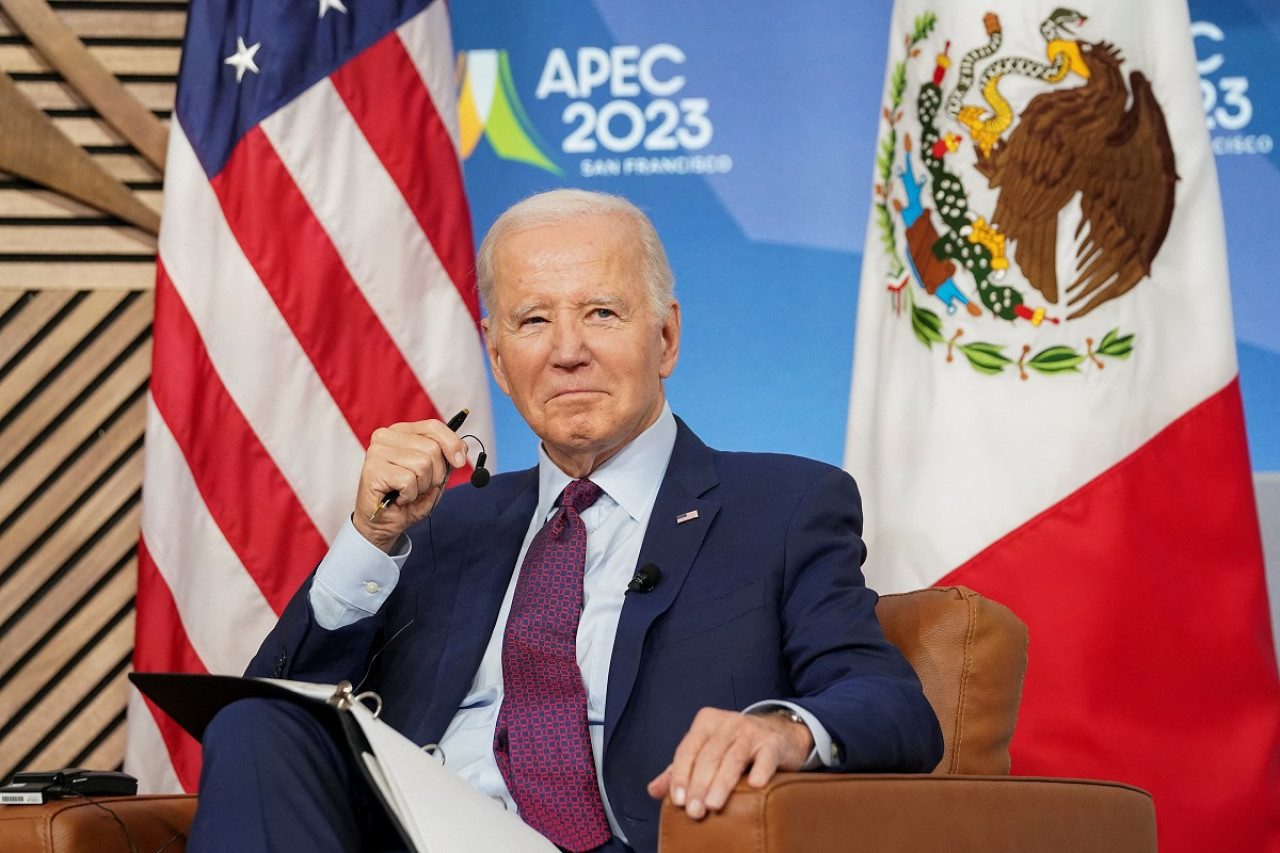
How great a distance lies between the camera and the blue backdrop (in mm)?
3699

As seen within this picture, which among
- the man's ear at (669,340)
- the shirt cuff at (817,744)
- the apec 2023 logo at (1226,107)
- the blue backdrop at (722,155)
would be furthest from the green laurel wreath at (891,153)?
the shirt cuff at (817,744)

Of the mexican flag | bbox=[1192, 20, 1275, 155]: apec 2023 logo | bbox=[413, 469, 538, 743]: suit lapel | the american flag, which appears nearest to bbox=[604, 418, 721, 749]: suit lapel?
bbox=[413, 469, 538, 743]: suit lapel

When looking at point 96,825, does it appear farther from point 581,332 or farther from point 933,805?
point 933,805

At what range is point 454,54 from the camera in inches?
146

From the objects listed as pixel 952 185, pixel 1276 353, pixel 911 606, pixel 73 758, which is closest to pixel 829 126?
pixel 952 185

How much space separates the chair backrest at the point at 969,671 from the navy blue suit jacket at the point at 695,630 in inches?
6.2

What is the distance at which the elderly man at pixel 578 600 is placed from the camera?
1.69 metres

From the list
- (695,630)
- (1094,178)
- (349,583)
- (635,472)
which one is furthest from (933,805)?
(1094,178)

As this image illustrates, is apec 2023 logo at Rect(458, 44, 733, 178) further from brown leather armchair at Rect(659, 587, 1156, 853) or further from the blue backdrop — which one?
brown leather armchair at Rect(659, 587, 1156, 853)

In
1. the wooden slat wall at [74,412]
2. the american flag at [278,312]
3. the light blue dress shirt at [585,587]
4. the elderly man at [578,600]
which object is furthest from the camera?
the wooden slat wall at [74,412]

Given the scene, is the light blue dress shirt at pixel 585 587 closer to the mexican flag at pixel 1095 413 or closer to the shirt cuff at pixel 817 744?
the shirt cuff at pixel 817 744

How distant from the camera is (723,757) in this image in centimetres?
142

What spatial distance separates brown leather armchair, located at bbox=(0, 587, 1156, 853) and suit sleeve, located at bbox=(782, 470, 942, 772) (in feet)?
0.29

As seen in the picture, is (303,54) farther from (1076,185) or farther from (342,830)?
(342,830)
